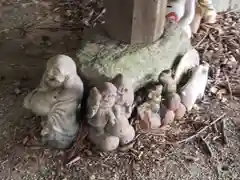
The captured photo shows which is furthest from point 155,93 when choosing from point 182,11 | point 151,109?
point 182,11

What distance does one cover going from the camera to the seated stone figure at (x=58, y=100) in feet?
4.69

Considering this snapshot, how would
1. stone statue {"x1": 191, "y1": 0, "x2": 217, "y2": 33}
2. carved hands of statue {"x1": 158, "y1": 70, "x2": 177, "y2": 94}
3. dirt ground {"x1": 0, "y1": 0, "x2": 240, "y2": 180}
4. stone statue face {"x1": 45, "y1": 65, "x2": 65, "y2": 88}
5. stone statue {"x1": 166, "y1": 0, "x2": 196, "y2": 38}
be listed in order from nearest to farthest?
stone statue face {"x1": 45, "y1": 65, "x2": 65, "y2": 88}, dirt ground {"x1": 0, "y1": 0, "x2": 240, "y2": 180}, carved hands of statue {"x1": 158, "y1": 70, "x2": 177, "y2": 94}, stone statue {"x1": 166, "y1": 0, "x2": 196, "y2": 38}, stone statue {"x1": 191, "y1": 0, "x2": 217, "y2": 33}

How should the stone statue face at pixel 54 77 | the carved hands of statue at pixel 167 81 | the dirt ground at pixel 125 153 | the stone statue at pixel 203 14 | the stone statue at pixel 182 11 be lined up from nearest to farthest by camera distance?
1. the stone statue face at pixel 54 77
2. the dirt ground at pixel 125 153
3. the carved hands of statue at pixel 167 81
4. the stone statue at pixel 182 11
5. the stone statue at pixel 203 14

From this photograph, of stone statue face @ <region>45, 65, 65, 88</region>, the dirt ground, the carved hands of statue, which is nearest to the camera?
stone statue face @ <region>45, 65, 65, 88</region>

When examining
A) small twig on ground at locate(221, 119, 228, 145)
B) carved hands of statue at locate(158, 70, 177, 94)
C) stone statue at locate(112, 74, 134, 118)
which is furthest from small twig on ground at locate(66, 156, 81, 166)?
small twig on ground at locate(221, 119, 228, 145)

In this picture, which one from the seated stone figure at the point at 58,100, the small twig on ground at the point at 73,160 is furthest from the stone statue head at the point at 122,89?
the small twig on ground at the point at 73,160

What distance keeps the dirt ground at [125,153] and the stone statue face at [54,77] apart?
0.83ft

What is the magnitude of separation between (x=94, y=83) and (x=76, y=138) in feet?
0.62

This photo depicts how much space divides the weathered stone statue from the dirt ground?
0.18ft

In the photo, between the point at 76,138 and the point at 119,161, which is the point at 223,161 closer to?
the point at 119,161

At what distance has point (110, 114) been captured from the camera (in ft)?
4.89

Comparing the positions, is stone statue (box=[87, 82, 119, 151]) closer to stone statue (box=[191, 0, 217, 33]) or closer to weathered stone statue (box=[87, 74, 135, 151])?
weathered stone statue (box=[87, 74, 135, 151])

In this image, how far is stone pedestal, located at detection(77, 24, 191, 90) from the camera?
5.24 feet

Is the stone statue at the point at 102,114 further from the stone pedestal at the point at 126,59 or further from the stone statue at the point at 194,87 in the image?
the stone statue at the point at 194,87
